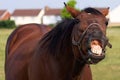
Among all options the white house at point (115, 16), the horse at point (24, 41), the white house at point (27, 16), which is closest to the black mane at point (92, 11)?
the horse at point (24, 41)

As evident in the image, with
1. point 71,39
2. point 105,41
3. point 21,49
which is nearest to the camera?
point 105,41

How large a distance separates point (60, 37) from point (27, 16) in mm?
98545

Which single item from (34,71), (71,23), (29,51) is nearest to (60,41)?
(71,23)

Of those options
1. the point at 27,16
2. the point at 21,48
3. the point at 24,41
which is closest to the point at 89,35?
the point at 21,48

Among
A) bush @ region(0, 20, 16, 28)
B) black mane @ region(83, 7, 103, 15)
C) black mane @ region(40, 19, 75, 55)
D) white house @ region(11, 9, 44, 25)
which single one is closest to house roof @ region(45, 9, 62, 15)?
white house @ region(11, 9, 44, 25)

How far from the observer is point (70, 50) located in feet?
13.3

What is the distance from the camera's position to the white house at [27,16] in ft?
333

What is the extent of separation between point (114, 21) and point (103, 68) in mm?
84192

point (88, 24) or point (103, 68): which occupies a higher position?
point (88, 24)

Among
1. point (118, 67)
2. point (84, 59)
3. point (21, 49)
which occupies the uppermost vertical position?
point (84, 59)

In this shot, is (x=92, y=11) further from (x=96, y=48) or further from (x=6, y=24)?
(x=6, y=24)

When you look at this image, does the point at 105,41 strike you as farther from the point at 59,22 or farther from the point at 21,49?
the point at 21,49

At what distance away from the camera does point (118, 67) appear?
1364cm

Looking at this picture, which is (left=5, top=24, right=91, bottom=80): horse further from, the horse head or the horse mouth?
the horse mouth
